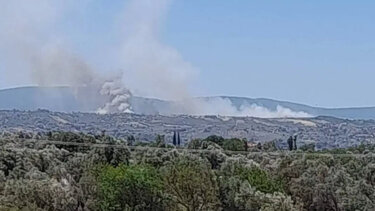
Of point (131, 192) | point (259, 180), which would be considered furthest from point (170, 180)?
point (259, 180)

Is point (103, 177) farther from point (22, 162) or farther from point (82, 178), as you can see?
point (22, 162)

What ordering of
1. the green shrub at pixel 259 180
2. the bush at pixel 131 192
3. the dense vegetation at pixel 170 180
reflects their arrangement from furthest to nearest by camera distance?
the green shrub at pixel 259 180, the dense vegetation at pixel 170 180, the bush at pixel 131 192

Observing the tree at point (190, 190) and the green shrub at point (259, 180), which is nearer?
the tree at point (190, 190)

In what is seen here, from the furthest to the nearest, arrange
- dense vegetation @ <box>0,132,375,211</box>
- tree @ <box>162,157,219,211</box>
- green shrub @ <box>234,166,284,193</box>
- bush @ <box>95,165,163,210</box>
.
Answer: green shrub @ <box>234,166,284,193</box> < tree @ <box>162,157,219,211</box> < dense vegetation @ <box>0,132,375,211</box> < bush @ <box>95,165,163,210</box>

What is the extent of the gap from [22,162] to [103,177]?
731 centimetres

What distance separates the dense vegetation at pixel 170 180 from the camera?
32688 mm

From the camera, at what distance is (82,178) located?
3550cm

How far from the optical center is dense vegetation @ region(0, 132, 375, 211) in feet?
107

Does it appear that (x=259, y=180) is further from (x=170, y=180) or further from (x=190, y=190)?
(x=170, y=180)

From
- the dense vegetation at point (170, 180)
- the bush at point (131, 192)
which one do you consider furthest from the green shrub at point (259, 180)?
the bush at point (131, 192)

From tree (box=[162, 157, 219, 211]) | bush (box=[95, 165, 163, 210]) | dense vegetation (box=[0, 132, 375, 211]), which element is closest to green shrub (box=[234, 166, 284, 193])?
dense vegetation (box=[0, 132, 375, 211])

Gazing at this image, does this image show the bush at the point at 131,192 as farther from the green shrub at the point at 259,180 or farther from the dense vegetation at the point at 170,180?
the green shrub at the point at 259,180

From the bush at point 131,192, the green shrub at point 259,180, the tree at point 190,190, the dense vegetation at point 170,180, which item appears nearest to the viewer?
the bush at point 131,192

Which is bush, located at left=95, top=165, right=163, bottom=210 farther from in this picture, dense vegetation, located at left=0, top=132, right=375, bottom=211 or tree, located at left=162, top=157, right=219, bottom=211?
tree, located at left=162, top=157, right=219, bottom=211
